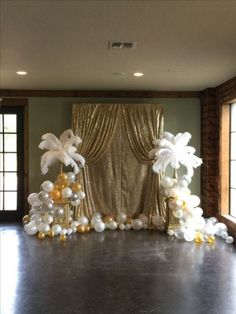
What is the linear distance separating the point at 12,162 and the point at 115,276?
143 inches

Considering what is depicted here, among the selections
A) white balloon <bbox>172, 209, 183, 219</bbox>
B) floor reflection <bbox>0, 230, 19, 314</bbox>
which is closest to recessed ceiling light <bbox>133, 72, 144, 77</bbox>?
white balloon <bbox>172, 209, 183, 219</bbox>

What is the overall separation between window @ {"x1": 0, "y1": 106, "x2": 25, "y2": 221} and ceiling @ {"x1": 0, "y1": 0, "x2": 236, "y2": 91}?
1146 millimetres

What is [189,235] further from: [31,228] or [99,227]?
[31,228]

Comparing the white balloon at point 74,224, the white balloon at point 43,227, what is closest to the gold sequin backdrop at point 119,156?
the white balloon at point 74,224

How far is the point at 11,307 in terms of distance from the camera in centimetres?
317

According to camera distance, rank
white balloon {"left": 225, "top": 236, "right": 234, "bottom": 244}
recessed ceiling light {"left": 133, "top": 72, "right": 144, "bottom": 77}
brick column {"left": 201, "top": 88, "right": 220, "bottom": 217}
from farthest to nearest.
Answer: brick column {"left": 201, "top": 88, "right": 220, "bottom": 217}
white balloon {"left": 225, "top": 236, "right": 234, "bottom": 244}
recessed ceiling light {"left": 133, "top": 72, "right": 144, "bottom": 77}

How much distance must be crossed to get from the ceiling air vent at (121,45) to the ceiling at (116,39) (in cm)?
6

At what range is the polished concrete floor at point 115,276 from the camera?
321 centimetres

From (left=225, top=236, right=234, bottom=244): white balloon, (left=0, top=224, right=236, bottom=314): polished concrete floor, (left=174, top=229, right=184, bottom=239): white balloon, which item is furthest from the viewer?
(left=174, top=229, right=184, bottom=239): white balloon

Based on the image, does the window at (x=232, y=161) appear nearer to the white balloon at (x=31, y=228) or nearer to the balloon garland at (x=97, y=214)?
the balloon garland at (x=97, y=214)

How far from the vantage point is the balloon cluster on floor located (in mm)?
5559

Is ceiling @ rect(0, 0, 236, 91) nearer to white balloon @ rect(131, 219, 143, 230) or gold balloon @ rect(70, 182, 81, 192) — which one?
gold balloon @ rect(70, 182, 81, 192)

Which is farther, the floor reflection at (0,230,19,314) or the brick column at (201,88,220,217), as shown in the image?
the brick column at (201,88,220,217)

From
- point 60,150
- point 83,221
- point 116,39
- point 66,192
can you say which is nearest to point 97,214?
point 83,221
